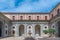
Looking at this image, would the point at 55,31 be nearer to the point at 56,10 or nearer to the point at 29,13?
the point at 56,10

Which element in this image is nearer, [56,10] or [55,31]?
[55,31]

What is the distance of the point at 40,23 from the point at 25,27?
4.68 m

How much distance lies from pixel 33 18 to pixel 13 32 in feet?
24.8

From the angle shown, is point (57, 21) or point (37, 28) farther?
point (37, 28)

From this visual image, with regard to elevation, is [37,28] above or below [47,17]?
below

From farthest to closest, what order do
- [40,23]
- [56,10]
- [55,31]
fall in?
[40,23] < [56,10] < [55,31]

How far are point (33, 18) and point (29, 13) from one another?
214cm

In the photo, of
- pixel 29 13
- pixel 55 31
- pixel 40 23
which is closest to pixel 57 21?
pixel 55 31

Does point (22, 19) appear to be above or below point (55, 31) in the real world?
above

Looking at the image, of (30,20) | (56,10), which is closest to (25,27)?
(30,20)

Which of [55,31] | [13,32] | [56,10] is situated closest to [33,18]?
[13,32]

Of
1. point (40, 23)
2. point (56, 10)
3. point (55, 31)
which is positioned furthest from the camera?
point (40, 23)

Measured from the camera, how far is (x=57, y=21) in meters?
41.5

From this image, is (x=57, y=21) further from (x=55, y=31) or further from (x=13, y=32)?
(x=13, y=32)
